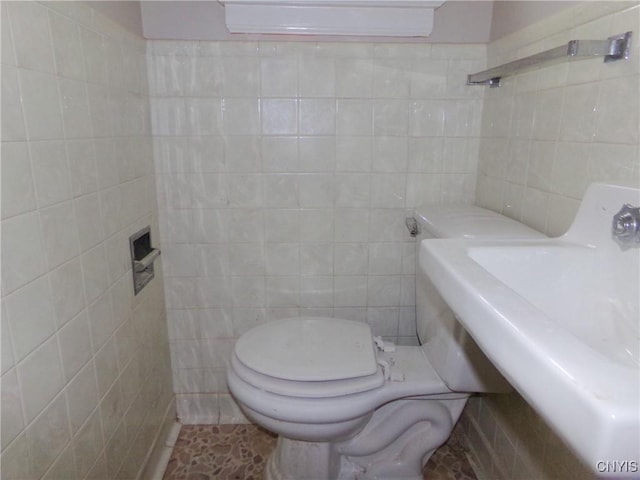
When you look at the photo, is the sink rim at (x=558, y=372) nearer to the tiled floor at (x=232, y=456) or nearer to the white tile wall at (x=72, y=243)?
the white tile wall at (x=72, y=243)

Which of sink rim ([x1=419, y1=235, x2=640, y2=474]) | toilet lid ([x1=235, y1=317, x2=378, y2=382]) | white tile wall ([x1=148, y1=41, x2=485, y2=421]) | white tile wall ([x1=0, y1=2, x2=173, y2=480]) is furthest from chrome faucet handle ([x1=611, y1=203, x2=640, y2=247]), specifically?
white tile wall ([x1=0, y1=2, x2=173, y2=480])

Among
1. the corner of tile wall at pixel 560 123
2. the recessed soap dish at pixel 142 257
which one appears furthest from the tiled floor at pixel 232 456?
the corner of tile wall at pixel 560 123

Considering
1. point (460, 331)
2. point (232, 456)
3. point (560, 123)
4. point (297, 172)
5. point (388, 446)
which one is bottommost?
point (232, 456)

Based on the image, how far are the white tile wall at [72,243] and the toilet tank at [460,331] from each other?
883 mm

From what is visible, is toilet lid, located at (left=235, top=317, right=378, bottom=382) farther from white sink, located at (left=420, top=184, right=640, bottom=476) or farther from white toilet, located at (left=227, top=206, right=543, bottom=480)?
white sink, located at (left=420, top=184, right=640, bottom=476)

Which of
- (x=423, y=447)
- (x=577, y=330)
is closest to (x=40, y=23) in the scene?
(x=577, y=330)

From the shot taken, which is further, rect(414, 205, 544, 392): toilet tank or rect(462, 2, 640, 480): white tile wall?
rect(414, 205, 544, 392): toilet tank

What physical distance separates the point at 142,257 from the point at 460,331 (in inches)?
38.3

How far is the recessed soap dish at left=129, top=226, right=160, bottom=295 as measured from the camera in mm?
1230

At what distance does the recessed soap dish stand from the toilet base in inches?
25.8

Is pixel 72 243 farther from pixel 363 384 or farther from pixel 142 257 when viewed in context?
pixel 363 384

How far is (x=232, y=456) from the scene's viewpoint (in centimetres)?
147

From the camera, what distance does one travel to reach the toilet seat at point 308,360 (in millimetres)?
1078

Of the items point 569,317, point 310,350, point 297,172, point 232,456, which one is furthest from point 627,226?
point 232,456
